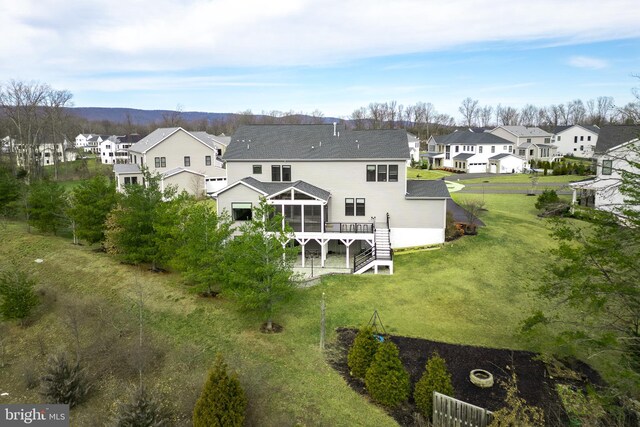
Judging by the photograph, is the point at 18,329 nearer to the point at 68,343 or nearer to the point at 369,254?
the point at 68,343

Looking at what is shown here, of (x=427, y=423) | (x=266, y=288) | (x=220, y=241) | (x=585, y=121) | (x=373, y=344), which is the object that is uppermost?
(x=585, y=121)

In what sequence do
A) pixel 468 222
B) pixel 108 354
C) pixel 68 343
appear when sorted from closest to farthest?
pixel 108 354, pixel 68 343, pixel 468 222

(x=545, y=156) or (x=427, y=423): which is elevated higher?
(x=545, y=156)

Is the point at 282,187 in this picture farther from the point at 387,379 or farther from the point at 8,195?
the point at 8,195

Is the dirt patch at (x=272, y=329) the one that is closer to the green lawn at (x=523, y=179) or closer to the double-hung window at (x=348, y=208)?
the double-hung window at (x=348, y=208)

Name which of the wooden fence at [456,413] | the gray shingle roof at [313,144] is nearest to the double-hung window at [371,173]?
the gray shingle roof at [313,144]


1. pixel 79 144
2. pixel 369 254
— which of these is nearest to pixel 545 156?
pixel 369 254

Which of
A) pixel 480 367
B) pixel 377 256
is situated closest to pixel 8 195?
pixel 377 256
